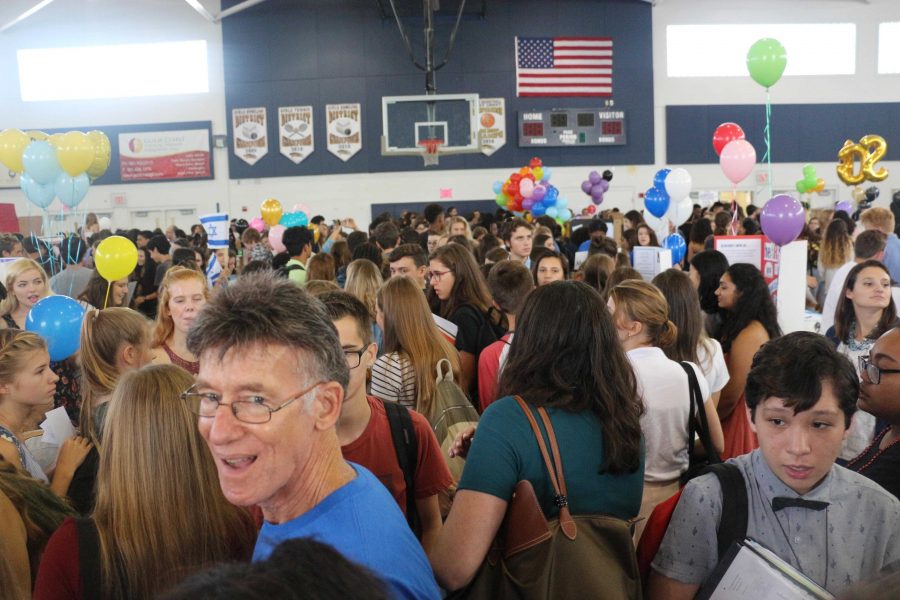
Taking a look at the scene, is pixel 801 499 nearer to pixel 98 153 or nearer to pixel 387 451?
pixel 387 451

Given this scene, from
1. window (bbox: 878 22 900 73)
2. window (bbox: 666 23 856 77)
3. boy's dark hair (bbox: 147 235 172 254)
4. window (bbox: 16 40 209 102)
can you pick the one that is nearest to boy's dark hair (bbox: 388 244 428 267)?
boy's dark hair (bbox: 147 235 172 254)

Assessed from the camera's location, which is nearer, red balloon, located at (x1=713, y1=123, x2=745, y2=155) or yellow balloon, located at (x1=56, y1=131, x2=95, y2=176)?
yellow balloon, located at (x1=56, y1=131, x2=95, y2=176)

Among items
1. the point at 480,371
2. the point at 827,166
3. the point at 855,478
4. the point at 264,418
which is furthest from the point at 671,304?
the point at 827,166

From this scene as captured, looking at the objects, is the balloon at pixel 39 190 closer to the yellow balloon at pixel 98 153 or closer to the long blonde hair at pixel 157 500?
the yellow balloon at pixel 98 153

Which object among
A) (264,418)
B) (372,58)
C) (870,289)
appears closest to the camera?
(264,418)

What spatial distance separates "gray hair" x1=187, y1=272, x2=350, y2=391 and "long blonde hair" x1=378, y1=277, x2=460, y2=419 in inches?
72.1

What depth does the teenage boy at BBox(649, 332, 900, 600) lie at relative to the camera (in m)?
1.78

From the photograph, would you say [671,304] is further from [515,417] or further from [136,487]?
[136,487]

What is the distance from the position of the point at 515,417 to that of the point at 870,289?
9.43 feet

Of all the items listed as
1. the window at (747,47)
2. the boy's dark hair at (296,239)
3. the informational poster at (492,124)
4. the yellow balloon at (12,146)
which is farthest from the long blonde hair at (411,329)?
the window at (747,47)

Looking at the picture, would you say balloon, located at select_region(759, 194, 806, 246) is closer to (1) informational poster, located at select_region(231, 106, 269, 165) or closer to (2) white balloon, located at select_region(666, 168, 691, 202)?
(2) white balloon, located at select_region(666, 168, 691, 202)

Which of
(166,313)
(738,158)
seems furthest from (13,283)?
(738,158)

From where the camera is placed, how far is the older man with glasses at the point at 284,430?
144 cm

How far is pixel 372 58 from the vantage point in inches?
709
